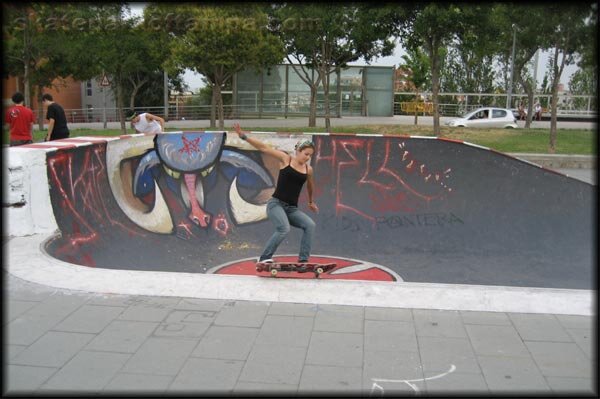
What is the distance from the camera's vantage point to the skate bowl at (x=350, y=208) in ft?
21.9

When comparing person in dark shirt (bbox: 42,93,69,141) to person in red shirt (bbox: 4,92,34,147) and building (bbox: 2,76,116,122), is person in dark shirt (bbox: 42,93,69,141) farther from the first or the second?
building (bbox: 2,76,116,122)

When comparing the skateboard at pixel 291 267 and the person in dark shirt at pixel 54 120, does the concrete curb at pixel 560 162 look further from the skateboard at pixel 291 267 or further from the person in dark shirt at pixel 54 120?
the person in dark shirt at pixel 54 120

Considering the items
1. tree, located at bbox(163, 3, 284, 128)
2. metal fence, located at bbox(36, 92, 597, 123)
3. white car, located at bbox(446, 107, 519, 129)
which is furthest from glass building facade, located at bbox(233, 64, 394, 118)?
tree, located at bbox(163, 3, 284, 128)

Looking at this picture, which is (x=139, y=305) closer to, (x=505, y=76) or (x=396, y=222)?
(x=396, y=222)

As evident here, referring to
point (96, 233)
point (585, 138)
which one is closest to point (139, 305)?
point (96, 233)

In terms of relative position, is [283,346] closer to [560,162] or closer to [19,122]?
[19,122]

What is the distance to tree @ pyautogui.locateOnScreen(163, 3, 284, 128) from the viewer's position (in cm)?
1648

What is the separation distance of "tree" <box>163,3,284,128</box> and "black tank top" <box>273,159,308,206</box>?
1224 centimetres

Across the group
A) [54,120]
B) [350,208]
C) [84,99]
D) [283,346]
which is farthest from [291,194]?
[84,99]

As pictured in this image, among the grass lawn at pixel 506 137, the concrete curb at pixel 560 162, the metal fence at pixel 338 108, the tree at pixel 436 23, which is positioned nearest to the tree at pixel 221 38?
the grass lawn at pixel 506 137

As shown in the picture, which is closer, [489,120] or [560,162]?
[560,162]

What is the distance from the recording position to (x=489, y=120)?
23.9 metres

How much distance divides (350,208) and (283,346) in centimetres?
506

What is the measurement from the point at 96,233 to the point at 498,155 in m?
5.86
